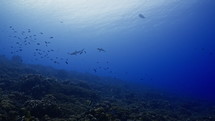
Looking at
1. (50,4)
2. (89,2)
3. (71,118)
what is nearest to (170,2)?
(89,2)

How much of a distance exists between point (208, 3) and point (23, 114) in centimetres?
4063

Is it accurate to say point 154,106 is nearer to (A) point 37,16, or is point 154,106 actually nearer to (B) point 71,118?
(B) point 71,118

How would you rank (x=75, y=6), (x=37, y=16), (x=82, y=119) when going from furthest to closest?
(x=37, y=16)
(x=75, y=6)
(x=82, y=119)

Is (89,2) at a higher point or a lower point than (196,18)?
lower

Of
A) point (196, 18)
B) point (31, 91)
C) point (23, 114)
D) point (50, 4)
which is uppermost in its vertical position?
point (196, 18)

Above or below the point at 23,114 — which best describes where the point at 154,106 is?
above

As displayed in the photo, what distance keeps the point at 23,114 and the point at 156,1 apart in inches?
1351

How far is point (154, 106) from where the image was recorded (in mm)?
20094

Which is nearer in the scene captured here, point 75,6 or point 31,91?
point 31,91

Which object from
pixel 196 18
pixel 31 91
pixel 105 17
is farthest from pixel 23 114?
pixel 196 18

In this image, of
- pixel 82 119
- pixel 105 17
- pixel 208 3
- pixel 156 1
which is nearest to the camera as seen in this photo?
pixel 82 119

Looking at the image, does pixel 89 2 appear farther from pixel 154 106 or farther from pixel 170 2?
pixel 154 106

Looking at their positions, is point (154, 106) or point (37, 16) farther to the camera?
point (37, 16)

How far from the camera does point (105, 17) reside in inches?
2056
